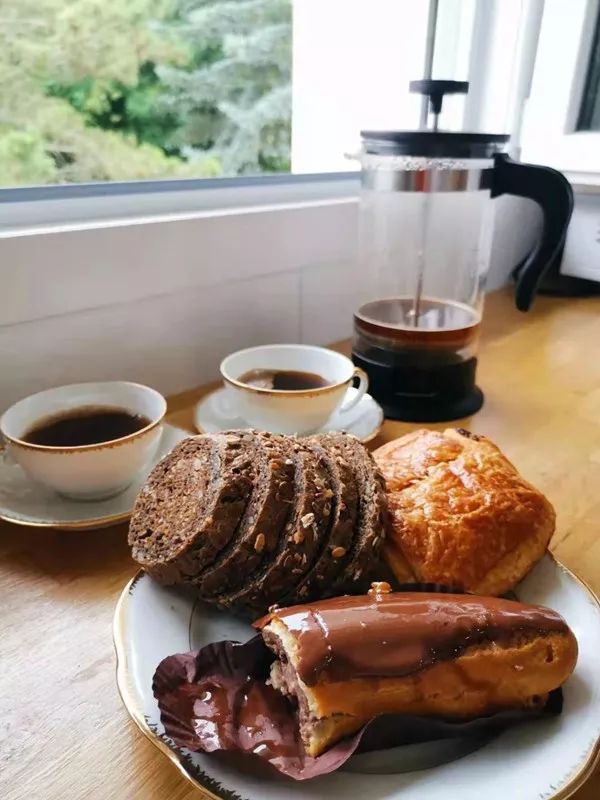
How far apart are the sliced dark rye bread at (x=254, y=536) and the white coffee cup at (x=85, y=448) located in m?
0.16

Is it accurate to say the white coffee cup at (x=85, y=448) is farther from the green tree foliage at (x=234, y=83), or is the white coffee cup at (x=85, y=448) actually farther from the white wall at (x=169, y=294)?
the green tree foliage at (x=234, y=83)

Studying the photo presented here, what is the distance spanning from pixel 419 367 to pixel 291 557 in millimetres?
443

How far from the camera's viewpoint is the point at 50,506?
2.07ft

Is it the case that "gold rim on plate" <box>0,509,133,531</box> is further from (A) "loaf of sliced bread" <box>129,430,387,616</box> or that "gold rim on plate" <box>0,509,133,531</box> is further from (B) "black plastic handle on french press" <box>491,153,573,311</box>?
(B) "black plastic handle on french press" <box>491,153,573,311</box>

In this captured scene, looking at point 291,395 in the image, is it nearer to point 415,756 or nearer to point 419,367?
point 419,367

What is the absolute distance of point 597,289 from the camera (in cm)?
158

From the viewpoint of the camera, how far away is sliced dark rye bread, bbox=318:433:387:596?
0.51 meters

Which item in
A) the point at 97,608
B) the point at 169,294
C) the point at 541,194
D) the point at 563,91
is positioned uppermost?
the point at 563,91

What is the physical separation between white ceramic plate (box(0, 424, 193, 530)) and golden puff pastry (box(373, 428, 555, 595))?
0.24 meters

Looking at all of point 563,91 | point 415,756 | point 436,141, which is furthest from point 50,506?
point 563,91

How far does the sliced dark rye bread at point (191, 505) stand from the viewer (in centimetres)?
50

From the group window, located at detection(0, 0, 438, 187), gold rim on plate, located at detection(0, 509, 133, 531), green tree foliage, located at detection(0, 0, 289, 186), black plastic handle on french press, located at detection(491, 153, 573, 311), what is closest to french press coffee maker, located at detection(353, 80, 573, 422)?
black plastic handle on french press, located at detection(491, 153, 573, 311)

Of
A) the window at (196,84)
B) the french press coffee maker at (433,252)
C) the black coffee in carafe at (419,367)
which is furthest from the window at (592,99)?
the black coffee in carafe at (419,367)

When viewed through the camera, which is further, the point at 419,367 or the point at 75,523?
the point at 419,367
